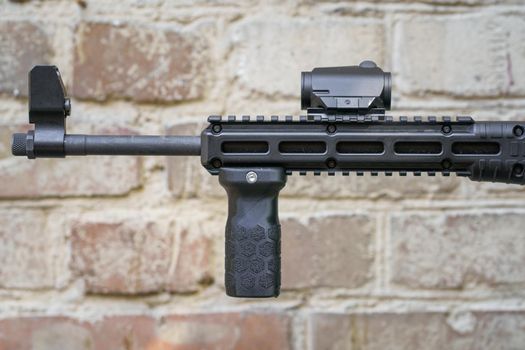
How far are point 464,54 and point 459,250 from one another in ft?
0.92

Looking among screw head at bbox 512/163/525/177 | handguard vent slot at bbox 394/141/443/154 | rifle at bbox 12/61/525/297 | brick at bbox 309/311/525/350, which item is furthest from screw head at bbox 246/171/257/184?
brick at bbox 309/311/525/350

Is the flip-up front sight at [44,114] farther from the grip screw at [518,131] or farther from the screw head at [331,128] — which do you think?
the grip screw at [518,131]

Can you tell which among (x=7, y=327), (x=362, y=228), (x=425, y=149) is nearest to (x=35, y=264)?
(x=7, y=327)

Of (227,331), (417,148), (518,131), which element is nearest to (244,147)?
(417,148)

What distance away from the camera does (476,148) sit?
29.4 inches

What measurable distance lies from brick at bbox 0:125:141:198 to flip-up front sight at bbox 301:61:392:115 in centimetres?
38

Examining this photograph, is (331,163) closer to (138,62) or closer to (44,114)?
(44,114)

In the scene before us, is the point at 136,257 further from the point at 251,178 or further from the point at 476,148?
the point at 476,148

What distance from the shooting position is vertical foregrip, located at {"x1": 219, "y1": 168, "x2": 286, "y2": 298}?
75cm

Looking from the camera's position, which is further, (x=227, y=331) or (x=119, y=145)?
(x=227, y=331)

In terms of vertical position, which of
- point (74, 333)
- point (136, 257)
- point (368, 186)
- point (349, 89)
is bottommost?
point (74, 333)

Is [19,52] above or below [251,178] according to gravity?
above

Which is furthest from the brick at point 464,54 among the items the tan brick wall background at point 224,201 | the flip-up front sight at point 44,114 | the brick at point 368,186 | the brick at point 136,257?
the flip-up front sight at point 44,114

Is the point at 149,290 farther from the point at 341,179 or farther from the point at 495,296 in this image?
the point at 495,296
